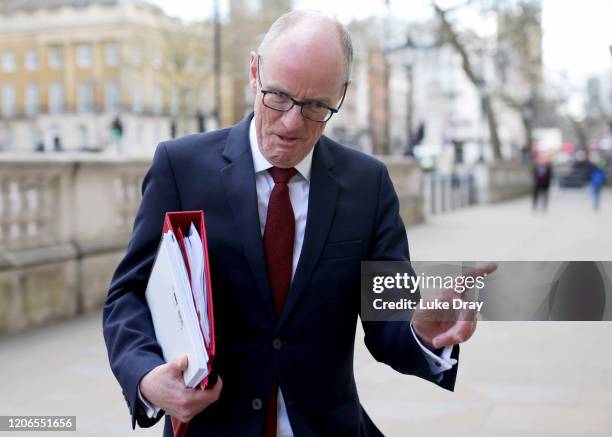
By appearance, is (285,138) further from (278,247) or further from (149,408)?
(149,408)

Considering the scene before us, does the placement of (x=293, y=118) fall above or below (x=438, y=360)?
above

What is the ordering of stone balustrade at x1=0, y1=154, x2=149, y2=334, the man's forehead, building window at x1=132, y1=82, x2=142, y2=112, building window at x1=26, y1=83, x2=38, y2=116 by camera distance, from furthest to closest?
building window at x1=26, y1=83, x2=38, y2=116 < building window at x1=132, y1=82, x2=142, y2=112 < stone balustrade at x1=0, y1=154, x2=149, y2=334 < the man's forehead

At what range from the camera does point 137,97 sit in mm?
74250

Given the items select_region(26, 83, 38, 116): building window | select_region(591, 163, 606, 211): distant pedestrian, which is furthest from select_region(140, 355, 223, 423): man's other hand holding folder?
select_region(26, 83, 38, 116): building window

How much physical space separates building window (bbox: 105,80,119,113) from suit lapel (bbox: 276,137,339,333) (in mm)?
74490

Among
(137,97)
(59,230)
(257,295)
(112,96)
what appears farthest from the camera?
(112,96)

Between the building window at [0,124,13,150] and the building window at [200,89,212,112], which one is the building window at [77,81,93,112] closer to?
the building window at [0,124,13,150]

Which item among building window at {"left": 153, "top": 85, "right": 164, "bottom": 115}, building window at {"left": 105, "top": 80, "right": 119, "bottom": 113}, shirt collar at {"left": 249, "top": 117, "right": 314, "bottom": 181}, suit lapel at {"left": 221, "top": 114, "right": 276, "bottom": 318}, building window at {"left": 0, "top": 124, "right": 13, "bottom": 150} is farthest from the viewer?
building window at {"left": 0, "top": 124, "right": 13, "bottom": 150}

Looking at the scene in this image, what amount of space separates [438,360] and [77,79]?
3082 inches

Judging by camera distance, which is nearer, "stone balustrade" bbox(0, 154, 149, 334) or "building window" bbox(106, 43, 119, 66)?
"stone balustrade" bbox(0, 154, 149, 334)

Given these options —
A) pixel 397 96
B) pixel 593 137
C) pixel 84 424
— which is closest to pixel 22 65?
pixel 397 96

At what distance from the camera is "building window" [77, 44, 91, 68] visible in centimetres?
7575

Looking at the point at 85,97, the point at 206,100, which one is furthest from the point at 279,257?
the point at 85,97

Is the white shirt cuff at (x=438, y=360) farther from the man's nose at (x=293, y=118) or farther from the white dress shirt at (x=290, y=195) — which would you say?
the man's nose at (x=293, y=118)
